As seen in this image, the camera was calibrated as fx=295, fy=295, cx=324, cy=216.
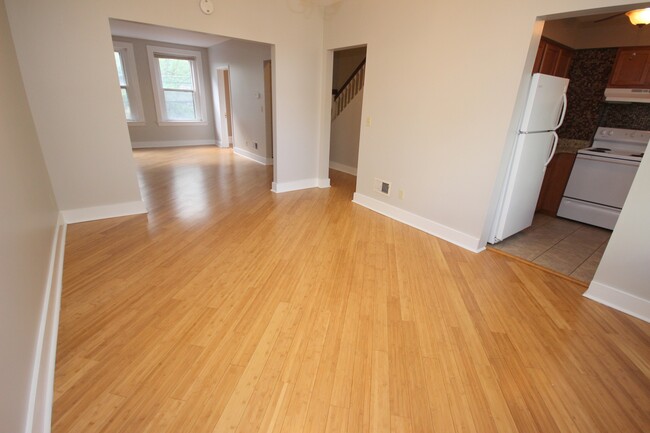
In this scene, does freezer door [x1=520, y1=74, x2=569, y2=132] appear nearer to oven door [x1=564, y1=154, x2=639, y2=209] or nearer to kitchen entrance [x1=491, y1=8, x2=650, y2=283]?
kitchen entrance [x1=491, y1=8, x2=650, y2=283]

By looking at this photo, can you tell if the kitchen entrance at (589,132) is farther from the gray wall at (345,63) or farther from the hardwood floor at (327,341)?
the gray wall at (345,63)

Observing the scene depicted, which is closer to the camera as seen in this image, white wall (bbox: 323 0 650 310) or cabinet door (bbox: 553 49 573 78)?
white wall (bbox: 323 0 650 310)

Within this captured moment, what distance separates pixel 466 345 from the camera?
6.26ft

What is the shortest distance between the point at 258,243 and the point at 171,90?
23.7ft

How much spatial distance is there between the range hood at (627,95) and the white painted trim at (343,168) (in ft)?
12.6

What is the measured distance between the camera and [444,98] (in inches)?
124

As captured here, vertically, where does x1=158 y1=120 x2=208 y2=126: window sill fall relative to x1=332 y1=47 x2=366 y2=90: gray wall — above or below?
below

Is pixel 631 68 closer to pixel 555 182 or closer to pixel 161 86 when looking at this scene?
pixel 555 182

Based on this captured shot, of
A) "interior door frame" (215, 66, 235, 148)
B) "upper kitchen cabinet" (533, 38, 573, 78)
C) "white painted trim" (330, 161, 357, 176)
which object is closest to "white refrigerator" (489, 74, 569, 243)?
"upper kitchen cabinet" (533, 38, 573, 78)

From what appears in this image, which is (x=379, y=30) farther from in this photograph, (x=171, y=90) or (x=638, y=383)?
(x=171, y=90)

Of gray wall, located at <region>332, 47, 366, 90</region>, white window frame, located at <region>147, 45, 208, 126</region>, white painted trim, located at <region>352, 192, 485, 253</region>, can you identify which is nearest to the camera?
white painted trim, located at <region>352, 192, 485, 253</region>

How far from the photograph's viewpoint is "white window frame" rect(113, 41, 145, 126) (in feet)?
23.7

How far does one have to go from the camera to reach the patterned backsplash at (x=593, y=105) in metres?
3.72

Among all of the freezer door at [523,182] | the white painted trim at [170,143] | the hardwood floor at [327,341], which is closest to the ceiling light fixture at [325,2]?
the freezer door at [523,182]
